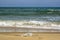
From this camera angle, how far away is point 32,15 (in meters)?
0.79

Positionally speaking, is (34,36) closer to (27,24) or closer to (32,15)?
(27,24)

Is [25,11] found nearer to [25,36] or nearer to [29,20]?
[29,20]

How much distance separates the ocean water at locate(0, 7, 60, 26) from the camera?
72 centimetres

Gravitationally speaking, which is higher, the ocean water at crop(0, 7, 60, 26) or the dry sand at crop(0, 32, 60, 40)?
the ocean water at crop(0, 7, 60, 26)

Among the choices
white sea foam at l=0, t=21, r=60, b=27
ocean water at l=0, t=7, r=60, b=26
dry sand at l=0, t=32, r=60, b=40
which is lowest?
dry sand at l=0, t=32, r=60, b=40

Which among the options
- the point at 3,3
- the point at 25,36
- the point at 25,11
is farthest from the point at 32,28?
the point at 3,3

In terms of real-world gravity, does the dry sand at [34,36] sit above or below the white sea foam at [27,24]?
below

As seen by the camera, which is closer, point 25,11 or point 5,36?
point 5,36

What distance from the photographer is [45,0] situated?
2.77 feet

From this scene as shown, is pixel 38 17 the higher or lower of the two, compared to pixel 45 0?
lower

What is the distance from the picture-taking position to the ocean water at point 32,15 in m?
0.72

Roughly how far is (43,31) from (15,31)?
16 cm

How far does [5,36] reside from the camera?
64 cm

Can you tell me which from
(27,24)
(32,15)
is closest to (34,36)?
(27,24)
